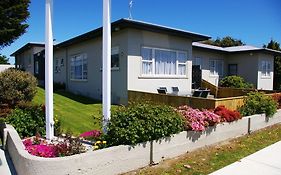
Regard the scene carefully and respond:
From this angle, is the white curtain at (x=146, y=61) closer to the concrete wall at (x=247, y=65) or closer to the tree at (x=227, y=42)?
the concrete wall at (x=247, y=65)

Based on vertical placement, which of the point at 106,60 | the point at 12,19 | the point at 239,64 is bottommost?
the point at 106,60

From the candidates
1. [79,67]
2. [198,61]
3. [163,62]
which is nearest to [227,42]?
[198,61]

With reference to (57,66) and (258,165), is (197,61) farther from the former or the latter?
(258,165)

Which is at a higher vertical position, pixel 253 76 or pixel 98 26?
pixel 98 26

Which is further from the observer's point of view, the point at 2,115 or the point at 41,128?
the point at 2,115

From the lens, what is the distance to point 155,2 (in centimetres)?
1320

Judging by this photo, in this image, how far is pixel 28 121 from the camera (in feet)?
24.6

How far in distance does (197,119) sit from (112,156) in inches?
112

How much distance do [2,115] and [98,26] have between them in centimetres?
830

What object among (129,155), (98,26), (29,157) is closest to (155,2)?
(98,26)

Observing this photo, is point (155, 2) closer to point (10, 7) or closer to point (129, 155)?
point (129, 155)

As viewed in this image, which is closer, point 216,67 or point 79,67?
point 79,67

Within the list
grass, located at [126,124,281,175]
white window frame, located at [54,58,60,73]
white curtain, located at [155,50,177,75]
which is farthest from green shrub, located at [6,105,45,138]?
white window frame, located at [54,58,60,73]

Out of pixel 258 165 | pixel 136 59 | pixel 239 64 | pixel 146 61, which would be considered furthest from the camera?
pixel 239 64
